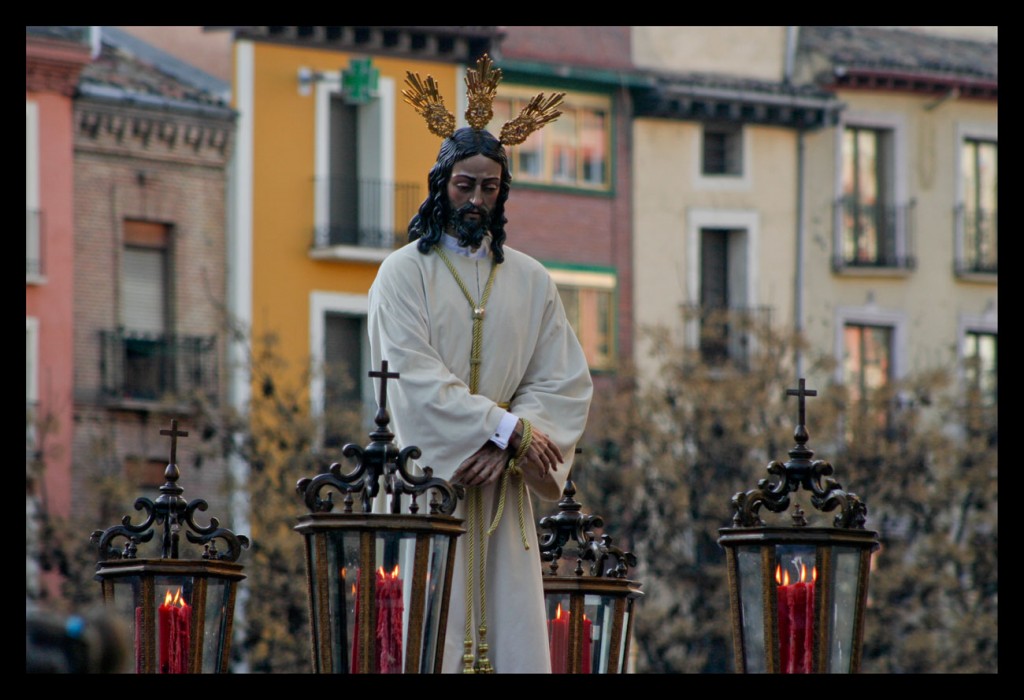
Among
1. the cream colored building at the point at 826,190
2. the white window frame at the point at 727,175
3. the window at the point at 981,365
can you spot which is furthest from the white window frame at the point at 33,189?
the window at the point at 981,365

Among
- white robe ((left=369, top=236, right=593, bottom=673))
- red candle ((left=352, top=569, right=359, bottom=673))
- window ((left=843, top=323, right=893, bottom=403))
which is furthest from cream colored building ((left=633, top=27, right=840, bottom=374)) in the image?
red candle ((left=352, top=569, right=359, bottom=673))

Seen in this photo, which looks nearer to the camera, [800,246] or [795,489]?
[795,489]

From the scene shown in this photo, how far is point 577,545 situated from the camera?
35.1ft

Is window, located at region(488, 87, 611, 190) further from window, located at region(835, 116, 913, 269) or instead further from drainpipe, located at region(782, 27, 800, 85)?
window, located at region(835, 116, 913, 269)

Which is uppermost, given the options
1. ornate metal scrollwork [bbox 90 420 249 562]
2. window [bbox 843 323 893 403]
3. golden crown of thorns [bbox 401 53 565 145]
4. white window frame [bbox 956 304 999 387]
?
golden crown of thorns [bbox 401 53 565 145]

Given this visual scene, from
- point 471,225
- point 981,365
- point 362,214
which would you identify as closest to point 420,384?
point 471,225

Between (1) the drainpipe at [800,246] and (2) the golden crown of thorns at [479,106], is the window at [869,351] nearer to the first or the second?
(1) the drainpipe at [800,246]

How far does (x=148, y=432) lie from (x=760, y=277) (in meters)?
9.89

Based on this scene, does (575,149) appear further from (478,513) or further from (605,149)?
Answer: (478,513)

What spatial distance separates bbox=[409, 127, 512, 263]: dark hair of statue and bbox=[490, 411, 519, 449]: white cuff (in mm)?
635

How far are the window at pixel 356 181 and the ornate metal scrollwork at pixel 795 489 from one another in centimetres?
2620

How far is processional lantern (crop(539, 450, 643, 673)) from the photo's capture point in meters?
10.4

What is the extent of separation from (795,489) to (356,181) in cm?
2723

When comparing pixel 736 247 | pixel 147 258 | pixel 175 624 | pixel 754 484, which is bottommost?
pixel 754 484
